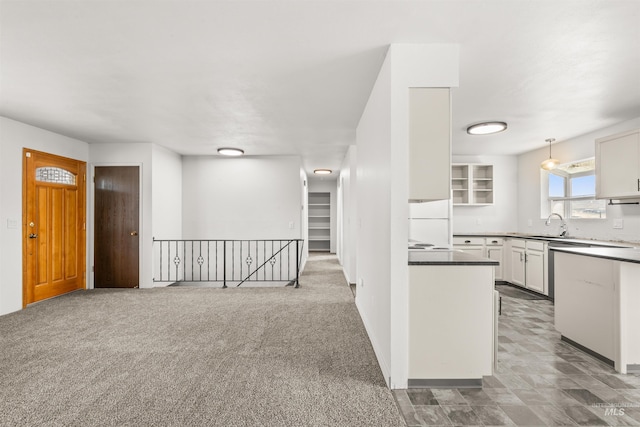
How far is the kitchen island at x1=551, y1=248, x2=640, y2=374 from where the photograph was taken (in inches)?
102

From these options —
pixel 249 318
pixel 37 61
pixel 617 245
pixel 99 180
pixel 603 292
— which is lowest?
pixel 249 318

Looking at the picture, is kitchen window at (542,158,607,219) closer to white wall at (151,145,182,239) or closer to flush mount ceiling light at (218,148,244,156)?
flush mount ceiling light at (218,148,244,156)

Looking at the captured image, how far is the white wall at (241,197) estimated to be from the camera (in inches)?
276

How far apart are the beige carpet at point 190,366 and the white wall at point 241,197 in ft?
8.26

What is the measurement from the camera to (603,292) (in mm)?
2734

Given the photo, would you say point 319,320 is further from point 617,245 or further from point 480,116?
point 617,245

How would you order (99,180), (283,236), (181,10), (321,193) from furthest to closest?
(321,193)
(283,236)
(99,180)
(181,10)

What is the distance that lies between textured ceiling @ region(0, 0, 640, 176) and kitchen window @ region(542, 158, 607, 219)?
0.96 m

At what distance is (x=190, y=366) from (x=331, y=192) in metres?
9.38

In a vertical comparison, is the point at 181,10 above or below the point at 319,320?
above

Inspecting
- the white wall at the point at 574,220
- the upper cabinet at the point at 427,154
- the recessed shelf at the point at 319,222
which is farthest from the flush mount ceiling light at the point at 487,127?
the recessed shelf at the point at 319,222

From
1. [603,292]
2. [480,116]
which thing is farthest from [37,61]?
[603,292]

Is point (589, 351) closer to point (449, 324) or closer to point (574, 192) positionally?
point (449, 324)

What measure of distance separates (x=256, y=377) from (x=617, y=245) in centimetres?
466
